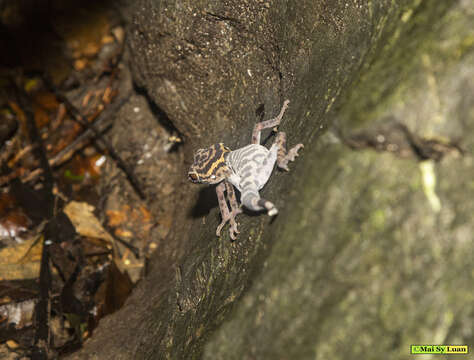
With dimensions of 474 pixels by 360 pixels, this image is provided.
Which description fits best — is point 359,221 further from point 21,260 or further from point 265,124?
point 21,260

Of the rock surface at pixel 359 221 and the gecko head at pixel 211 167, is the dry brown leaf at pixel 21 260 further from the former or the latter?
the gecko head at pixel 211 167

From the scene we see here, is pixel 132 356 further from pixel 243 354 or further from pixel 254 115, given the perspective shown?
pixel 254 115

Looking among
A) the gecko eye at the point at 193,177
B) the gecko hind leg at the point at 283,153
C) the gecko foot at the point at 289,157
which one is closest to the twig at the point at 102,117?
the gecko eye at the point at 193,177

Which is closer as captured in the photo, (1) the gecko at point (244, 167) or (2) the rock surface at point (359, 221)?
(2) the rock surface at point (359, 221)

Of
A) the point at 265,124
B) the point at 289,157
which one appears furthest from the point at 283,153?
the point at 265,124

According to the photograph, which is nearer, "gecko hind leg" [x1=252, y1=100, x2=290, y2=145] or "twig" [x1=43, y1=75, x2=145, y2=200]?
"gecko hind leg" [x1=252, y1=100, x2=290, y2=145]

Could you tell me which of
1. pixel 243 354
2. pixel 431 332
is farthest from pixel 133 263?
pixel 431 332

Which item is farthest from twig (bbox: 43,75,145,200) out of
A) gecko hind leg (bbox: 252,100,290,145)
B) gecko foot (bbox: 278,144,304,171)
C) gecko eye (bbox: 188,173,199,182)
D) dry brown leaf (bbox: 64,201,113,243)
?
gecko foot (bbox: 278,144,304,171)

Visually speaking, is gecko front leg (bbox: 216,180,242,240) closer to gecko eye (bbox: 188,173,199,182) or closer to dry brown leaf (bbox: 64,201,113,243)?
gecko eye (bbox: 188,173,199,182)
